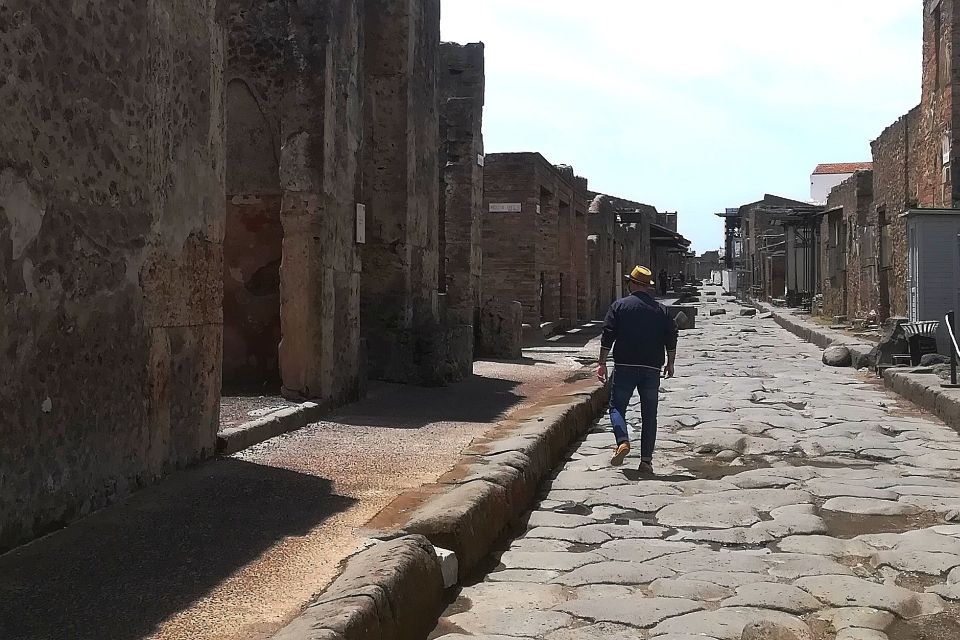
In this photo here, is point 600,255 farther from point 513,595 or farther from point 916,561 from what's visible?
point 513,595

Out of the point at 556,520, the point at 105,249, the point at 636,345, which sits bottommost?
the point at 556,520

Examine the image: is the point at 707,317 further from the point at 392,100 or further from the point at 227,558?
the point at 227,558

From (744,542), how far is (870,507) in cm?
112

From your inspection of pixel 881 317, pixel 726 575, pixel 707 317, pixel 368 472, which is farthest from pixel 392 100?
pixel 707 317

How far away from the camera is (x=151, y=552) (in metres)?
3.40

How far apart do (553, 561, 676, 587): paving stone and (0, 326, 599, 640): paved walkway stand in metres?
0.86

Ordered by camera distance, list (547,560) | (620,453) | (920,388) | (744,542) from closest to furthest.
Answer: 1. (547,560)
2. (744,542)
3. (620,453)
4. (920,388)

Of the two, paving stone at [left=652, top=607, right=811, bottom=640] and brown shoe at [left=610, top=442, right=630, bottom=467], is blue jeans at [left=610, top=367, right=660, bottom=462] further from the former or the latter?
paving stone at [left=652, top=607, right=811, bottom=640]

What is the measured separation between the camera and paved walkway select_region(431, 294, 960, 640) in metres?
3.32

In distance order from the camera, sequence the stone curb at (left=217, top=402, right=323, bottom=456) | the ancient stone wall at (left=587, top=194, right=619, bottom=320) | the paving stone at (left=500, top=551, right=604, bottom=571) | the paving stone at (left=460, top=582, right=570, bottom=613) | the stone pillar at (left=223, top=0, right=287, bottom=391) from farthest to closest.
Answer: the ancient stone wall at (left=587, top=194, right=619, bottom=320), the stone pillar at (left=223, top=0, right=287, bottom=391), the stone curb at (left=217, top=402, right=323, bottom=456), the paving stone at (left=500, top=551, right=604, bottom=571), the paving stone at (left=460, top=582, right=570, bottom=613)

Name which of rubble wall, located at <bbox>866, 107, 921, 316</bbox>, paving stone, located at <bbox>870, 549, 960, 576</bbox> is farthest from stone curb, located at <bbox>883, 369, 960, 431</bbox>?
rubble wall, located at <bbox>866, 107, 921, 316</bbox>

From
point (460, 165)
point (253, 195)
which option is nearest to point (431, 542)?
point (253, 195)

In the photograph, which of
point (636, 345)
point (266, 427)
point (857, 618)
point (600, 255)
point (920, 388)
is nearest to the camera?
point (857, 618)

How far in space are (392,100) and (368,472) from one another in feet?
17.1
